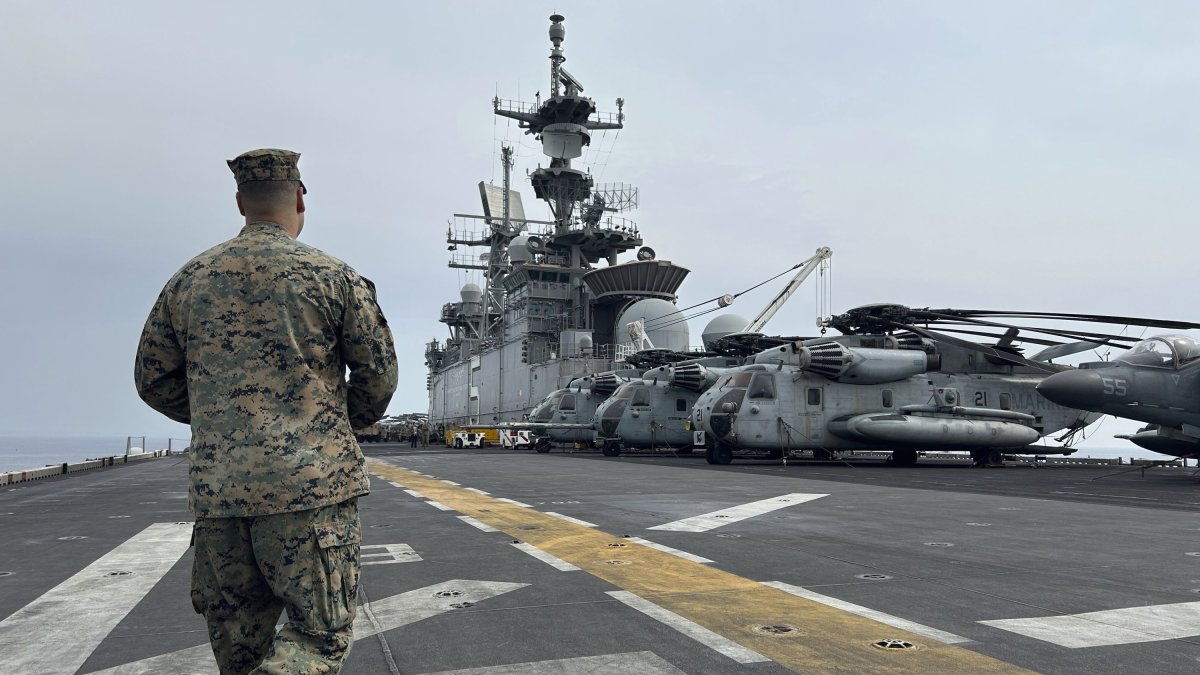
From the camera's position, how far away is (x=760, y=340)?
3203 centimetres

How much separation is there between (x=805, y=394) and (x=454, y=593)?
21328 millimetres

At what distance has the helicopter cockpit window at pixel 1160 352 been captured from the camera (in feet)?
59.3

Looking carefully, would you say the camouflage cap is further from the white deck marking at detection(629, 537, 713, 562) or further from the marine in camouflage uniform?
the white deck marking at detection(629, 537, 713, 562)

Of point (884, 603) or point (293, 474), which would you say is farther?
point (884, 603)

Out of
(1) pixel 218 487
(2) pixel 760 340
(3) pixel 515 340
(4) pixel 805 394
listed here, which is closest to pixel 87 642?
(1) pixel 218 487

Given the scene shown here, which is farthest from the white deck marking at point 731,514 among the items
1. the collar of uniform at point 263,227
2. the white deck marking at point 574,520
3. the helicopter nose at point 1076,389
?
the helicopter nose at point 1076,389

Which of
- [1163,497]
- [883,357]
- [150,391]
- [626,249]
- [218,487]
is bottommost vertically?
[1163,497]

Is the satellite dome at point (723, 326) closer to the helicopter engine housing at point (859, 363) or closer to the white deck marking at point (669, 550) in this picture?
the helicopter engine housing at point (859, 363)

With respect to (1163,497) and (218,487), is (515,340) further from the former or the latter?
(218,487)

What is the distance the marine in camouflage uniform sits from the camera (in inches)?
108

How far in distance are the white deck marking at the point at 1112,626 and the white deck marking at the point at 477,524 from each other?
18.9ft

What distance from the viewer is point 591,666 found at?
4.03 meters

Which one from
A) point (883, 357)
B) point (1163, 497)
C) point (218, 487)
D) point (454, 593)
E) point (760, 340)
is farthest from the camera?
point (760, 340)

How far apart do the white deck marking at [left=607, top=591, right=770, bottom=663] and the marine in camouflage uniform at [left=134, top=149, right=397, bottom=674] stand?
7.15 feet
